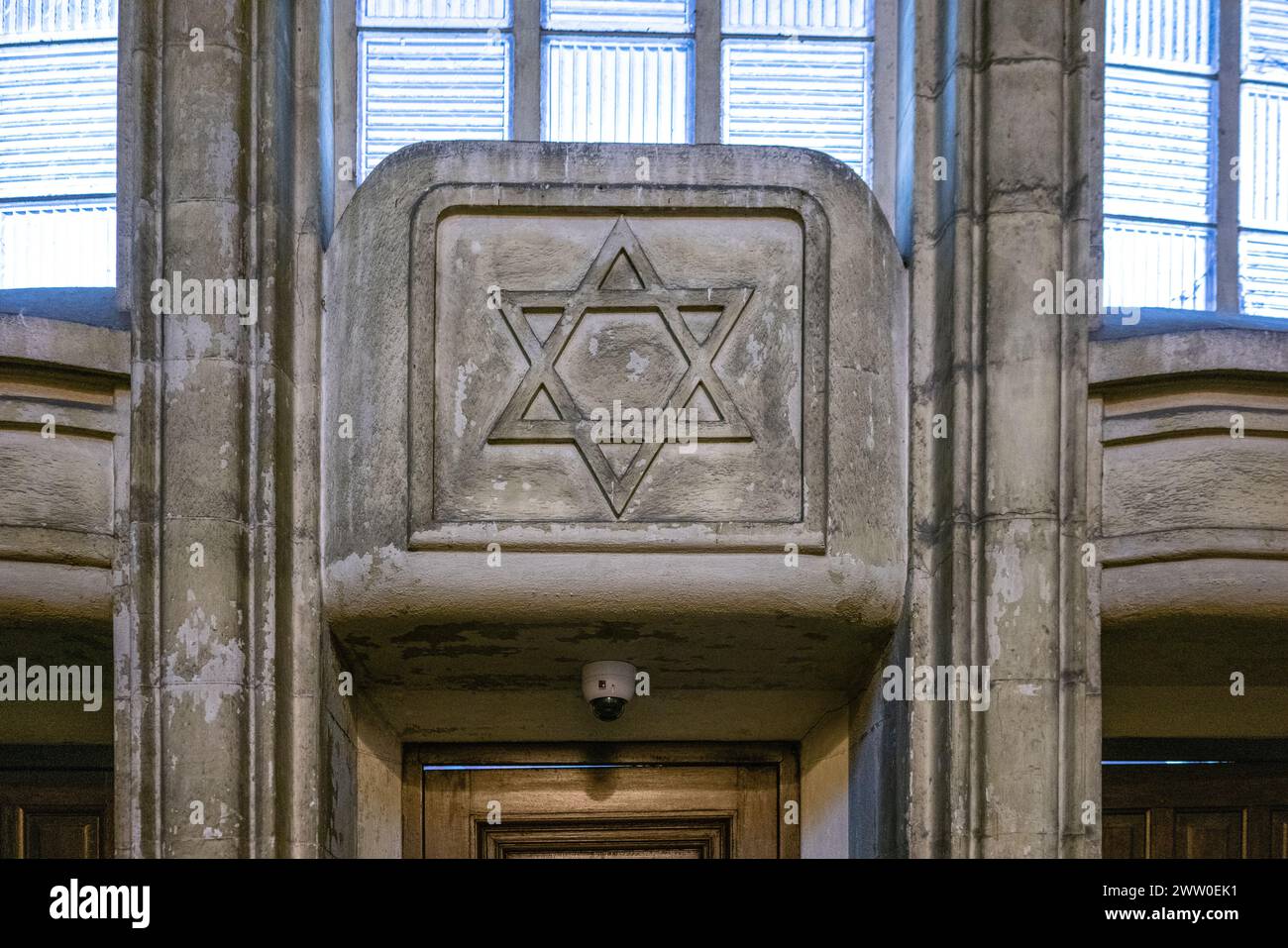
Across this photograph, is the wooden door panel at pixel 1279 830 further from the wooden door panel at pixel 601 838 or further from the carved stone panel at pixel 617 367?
the carved stone panel at pixel 617 367

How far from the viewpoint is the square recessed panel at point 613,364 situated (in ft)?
20.8

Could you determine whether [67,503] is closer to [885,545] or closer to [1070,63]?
[885,545]

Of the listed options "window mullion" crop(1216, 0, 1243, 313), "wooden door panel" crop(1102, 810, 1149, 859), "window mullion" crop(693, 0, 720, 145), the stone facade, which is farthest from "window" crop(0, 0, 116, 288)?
"wooden door panel" crop(1102, 810, 1149, 859)

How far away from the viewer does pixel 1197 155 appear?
7.42 meters

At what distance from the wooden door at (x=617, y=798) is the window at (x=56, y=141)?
9.22 ft

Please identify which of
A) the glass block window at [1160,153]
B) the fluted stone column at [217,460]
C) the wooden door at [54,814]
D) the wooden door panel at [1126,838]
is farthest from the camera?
the wooden door panel at [1126,838]

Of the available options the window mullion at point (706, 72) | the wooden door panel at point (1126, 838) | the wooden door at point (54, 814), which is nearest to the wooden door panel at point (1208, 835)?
the wooden door panel at point (1126, 838)

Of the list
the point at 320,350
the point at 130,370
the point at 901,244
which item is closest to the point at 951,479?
the point at 901,244

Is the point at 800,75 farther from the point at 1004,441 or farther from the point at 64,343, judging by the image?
the point at 64,343

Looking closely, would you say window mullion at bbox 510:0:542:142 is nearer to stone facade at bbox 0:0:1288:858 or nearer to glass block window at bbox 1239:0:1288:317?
stone facade at bbox 0:0:1288:858

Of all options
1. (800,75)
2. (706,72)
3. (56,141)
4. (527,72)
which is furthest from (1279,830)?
(56,141)

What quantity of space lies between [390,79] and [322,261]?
1.02m

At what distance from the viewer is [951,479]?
640 centimetres

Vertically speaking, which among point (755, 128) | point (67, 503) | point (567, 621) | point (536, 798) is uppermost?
point (755, 128)
